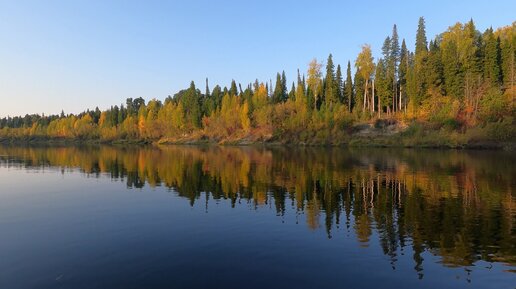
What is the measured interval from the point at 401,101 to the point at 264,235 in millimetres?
110403

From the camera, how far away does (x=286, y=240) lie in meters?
18.8

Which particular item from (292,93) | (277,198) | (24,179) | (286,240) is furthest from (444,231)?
(292,93)

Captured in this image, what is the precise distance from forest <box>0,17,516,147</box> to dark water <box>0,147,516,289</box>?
62910 mm

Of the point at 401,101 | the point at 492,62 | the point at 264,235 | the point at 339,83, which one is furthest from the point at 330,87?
the point at 264,235

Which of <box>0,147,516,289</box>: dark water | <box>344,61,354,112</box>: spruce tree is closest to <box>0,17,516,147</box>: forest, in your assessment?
<box>344,61,354,112</box>: spruce tree

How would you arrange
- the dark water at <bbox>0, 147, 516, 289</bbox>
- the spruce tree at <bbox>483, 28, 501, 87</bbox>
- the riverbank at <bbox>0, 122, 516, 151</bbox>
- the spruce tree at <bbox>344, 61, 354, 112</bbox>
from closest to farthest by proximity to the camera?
the dark water at <bbox>0, 147, 516, 289</bbox>
the riverbank at <bbox>0, 122, 516, 151</bbox>
the spruce tree at <bbox>483, 28, 501, 87</bbox>
the spruce tree at <bbox>344, 61, 354, 112</bbox>

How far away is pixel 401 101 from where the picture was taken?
385 feet

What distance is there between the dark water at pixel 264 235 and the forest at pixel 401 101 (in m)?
62.9

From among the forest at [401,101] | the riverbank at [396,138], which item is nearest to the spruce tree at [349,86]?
the forest at [401,101]

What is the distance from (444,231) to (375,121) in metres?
94.9

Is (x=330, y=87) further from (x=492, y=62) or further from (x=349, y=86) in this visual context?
(x=492, y=62)

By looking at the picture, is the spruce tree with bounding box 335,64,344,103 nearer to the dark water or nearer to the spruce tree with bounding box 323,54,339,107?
the spruce tree with bounding box 323,54,339,107

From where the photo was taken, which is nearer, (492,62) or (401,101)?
(492,62)

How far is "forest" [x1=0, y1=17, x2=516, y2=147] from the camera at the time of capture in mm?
92625
